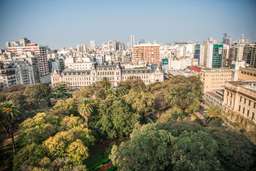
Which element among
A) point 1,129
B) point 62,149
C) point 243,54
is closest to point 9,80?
point 1,129

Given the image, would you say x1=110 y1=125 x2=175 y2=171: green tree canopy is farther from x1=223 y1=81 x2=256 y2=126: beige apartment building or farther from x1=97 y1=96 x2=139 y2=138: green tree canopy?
x1=223 y1=81 x2=256 y2=126: beige apartment building

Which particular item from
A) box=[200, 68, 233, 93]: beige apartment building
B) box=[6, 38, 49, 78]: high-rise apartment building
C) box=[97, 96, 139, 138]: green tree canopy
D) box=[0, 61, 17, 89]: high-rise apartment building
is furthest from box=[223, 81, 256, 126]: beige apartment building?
box=[6, 38, 49, 78]: high-rise apartment building

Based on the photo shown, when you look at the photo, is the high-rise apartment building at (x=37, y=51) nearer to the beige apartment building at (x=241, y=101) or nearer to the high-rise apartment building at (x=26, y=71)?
the high-rise apartment building at (x=26, y=71)

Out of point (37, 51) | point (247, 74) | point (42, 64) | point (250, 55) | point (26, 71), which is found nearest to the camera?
point (247, 74)

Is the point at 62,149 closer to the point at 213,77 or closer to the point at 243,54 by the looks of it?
the point at 213,77

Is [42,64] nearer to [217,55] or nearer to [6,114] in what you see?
[6,114]

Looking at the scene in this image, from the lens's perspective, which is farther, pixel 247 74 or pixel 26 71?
pixel 26 71

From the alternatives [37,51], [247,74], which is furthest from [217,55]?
[37,51]
